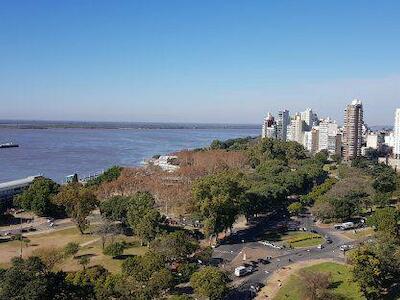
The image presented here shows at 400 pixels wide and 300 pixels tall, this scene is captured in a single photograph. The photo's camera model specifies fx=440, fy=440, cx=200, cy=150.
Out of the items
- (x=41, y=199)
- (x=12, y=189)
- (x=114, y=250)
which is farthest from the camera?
(x=12, y=189)

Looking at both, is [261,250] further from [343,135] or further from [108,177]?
[343,135]

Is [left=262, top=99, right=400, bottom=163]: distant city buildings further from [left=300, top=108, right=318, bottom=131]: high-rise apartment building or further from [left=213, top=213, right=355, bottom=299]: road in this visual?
[left=213, top=213, right=355, bottom=299]: road

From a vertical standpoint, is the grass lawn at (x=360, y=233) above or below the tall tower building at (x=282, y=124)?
below

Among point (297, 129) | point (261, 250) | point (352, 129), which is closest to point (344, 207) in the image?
point (261, 250)

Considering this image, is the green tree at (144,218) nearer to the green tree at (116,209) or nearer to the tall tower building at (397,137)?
the green tree at (116,209)

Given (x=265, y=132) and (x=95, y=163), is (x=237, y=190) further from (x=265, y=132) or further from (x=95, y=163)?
(x=265, y=132)

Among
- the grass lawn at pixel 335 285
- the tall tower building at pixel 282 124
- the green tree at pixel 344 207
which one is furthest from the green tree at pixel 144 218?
the tall tower building at pixel 282 124

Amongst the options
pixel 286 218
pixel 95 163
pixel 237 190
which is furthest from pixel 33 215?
pixel 95 163
